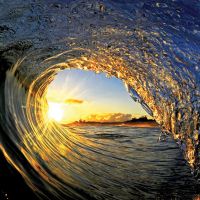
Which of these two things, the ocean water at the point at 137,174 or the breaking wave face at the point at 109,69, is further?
the ocean water at the point at 137,174

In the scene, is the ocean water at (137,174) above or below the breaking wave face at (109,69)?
below

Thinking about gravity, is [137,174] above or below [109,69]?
below

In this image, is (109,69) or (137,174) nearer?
(137,174)

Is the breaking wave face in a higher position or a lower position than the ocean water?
higher

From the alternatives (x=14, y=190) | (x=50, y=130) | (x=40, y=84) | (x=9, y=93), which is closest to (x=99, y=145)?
(x=50, y=130)
